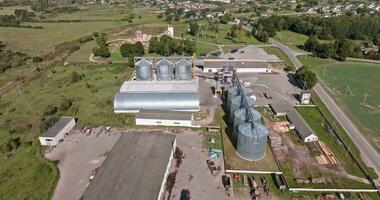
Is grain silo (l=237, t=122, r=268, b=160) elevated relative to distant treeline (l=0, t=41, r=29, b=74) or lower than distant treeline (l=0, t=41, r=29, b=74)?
lower

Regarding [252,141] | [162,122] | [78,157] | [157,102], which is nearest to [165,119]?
[162,122]

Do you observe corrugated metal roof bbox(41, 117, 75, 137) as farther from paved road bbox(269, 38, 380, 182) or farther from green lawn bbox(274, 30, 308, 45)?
green lawn bbox(274, 30, 308, 45)

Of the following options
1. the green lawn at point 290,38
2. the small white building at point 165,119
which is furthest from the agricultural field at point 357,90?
the small white building at point 165,119

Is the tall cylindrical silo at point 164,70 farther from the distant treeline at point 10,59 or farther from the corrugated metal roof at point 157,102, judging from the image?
the distant treeline at point 10,59

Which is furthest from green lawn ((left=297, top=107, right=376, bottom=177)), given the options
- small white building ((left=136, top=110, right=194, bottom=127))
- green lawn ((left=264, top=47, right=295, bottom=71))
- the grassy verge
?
green lawn ((left=264, top=47, right=295, bottom=71))

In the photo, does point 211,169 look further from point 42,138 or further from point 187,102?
point 42,138

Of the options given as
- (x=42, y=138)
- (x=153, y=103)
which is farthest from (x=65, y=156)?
(x=153, y=103)
